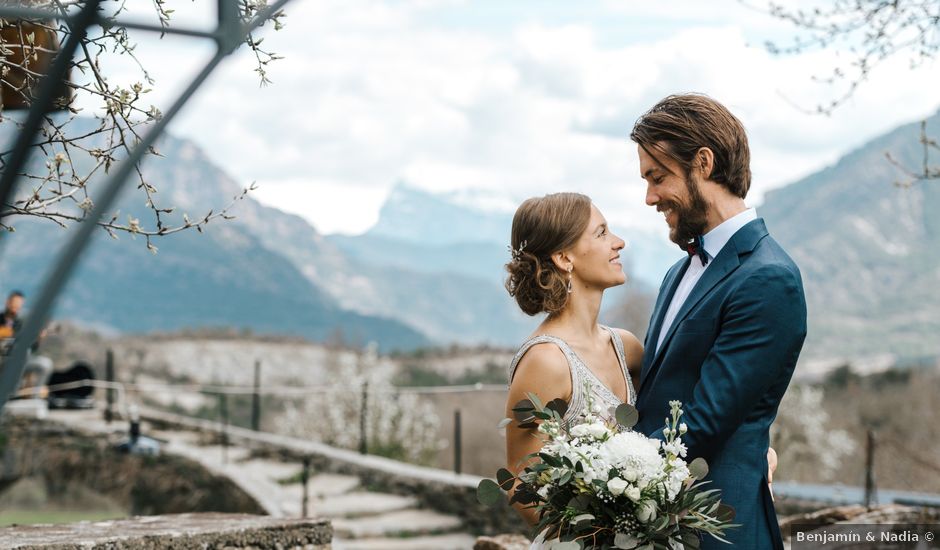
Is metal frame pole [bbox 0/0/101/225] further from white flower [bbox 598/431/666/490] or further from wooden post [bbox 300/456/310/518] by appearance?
wooden post [bbox 300/456/310/518]

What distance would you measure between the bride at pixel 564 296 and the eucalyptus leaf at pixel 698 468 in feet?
1.71

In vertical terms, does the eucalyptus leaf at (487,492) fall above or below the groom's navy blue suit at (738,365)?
below

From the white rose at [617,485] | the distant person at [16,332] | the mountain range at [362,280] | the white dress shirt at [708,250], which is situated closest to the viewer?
the white rose at [617,485]

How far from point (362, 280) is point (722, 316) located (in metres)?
87.6

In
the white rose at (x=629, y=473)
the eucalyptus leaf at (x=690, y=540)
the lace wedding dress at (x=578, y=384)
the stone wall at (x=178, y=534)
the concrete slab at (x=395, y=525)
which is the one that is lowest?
the concrete slab at (x=395, y=525)

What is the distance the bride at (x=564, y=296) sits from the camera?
305 centimetres

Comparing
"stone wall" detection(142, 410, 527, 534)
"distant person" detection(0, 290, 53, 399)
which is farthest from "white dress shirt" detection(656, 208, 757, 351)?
"distant person" detection(0, 290, 53, 399)

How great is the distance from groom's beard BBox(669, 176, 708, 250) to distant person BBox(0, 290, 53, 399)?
26.1ft

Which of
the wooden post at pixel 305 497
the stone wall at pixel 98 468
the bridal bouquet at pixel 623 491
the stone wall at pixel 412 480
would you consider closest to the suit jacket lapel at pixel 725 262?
the bridal bouquet at pixel 623 491

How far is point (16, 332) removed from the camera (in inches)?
391

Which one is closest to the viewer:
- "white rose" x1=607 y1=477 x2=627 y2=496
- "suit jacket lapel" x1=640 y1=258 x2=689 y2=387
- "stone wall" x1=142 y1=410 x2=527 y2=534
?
"white rose" x1=607 y1=477 x2=627 y2=496

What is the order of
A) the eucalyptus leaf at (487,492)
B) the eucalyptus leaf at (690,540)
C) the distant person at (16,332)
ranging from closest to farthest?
1. the eucalyptus leaf at (690,540)
2. the eucalyptus leaf at (487,492)
3. the distant person at (16,332)

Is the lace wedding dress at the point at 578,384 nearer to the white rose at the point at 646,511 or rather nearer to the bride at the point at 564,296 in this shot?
the bride at the point at 564,296

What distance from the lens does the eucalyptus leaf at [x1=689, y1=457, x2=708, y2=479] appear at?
2.49 m
